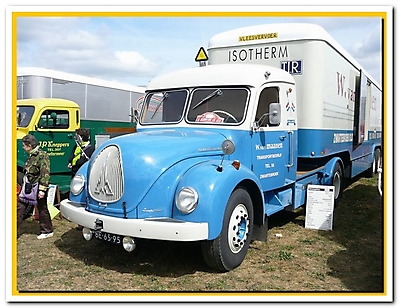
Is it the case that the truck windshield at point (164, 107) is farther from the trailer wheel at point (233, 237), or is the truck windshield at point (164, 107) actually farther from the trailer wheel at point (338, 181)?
the trailer wheel at point (338, 181)

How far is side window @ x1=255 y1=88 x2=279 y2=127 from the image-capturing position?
19.2 ft

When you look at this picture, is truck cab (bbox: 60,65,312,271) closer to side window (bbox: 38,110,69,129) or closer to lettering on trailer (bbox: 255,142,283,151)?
lettering on trailer (bbox: 255,142,283,151)

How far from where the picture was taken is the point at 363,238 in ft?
21.5

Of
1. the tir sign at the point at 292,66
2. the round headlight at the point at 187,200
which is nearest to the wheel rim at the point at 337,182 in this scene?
the tir sign at the point at 292,66

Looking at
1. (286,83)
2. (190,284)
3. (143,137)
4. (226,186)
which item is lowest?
(190,284)

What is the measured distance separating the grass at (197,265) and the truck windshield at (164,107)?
5.85 feet

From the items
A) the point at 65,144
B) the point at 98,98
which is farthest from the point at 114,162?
the point at 98,98

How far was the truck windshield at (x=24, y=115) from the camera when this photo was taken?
8922mm

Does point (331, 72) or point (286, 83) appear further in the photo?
point (331, 72)

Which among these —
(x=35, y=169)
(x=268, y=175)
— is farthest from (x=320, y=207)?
(x=35, y=169)
